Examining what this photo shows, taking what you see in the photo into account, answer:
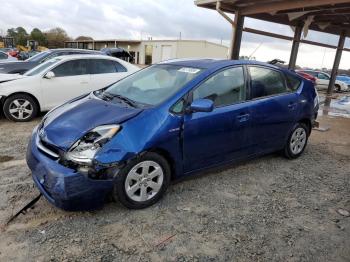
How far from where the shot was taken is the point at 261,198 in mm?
3893

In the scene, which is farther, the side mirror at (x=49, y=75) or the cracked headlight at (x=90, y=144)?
the side mirror at (x=49, y=75)

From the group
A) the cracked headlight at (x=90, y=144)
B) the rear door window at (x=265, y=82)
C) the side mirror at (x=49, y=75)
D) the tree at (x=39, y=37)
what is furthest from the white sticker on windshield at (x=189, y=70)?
the tree at (x=39, y=37)

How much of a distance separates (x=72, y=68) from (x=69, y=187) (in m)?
5.14

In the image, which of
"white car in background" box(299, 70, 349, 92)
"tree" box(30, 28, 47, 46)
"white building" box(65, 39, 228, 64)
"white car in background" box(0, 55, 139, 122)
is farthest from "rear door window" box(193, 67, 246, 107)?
"tree" box(30, 28, 47, 46)

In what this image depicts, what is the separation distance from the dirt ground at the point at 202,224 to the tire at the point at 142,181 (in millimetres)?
130

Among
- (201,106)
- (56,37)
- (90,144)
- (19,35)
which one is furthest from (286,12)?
(19,35)

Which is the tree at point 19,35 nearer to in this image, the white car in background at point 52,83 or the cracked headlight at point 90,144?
the white car in background at point 52,83

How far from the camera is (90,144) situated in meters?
3.05

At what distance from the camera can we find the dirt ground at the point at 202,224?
9.20 ft

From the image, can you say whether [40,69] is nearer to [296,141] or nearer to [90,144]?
[90,144]

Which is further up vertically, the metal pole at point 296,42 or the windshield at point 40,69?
the metal pole at point 296,42

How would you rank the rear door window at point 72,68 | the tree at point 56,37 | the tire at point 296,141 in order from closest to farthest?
the tire at point 296,141, the rear door window at point 72,68, the tree at point 56,37

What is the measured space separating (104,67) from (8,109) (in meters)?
2.35

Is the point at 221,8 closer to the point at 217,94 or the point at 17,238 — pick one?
the point at 217,94
